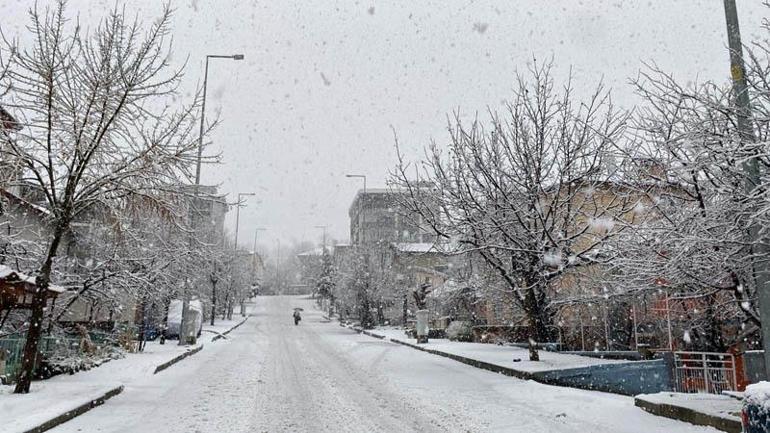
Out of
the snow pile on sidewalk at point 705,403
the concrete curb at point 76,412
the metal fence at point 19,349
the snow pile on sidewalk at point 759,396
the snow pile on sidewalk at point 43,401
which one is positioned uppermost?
the snow pile on sidewalk at point 759,396

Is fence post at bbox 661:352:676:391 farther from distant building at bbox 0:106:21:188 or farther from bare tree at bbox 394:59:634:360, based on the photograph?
distant building at bbox 0:106:21:188

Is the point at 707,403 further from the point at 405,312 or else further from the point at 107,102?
the point at 405,312

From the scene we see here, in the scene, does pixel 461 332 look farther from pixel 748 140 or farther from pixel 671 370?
pixel 748 140

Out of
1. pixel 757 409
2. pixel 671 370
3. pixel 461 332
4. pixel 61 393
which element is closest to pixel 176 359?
pixel 61 393

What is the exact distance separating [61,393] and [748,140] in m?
11.1

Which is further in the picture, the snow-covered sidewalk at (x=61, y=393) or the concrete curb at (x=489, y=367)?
the concrete curb at (x=489, y=367)

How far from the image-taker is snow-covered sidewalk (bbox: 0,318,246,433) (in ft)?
22.7

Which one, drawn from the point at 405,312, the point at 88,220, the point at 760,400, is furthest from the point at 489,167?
the point at 405,312

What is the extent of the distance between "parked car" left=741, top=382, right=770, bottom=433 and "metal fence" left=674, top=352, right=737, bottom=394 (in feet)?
30.7

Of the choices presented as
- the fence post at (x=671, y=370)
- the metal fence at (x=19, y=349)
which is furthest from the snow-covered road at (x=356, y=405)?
the fence post at (x=671, y=370)

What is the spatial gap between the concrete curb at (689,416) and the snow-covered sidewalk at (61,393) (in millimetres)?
8257

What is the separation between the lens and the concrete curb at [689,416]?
6.52 metres

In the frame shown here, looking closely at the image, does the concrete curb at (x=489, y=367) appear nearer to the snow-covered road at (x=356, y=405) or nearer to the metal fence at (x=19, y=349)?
the snow-covered road at (x=356, y=405)

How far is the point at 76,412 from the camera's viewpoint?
25.5 feet
